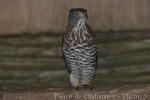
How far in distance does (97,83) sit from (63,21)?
1.14ft

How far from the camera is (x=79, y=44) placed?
2543 mm

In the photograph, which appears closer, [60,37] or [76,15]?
[76,15]

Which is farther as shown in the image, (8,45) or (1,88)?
(8,45)

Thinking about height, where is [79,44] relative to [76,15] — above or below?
below

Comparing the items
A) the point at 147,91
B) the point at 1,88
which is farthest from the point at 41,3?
the point at 147,91

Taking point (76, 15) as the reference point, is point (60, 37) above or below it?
below

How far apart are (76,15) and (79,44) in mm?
136

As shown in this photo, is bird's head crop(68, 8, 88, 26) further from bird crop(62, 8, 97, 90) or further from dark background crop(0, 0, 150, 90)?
dark background crop(0, 0, 150, 90)

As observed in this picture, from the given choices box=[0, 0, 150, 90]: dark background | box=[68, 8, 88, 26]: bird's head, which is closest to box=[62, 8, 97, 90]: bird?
box=[68, 8, 88, 26]: bird's head

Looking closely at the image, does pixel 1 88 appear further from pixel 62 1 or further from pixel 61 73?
pixel 62 1

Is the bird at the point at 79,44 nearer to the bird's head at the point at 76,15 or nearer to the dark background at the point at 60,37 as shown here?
the bird's head at the point at 76,15

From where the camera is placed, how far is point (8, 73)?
2676 millimetres

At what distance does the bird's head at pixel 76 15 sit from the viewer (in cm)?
251

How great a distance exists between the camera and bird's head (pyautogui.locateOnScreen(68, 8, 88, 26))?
2.51 metres
